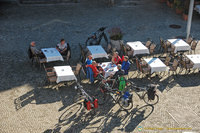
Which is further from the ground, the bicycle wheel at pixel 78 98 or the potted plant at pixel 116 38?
the potted plant at pixel 116 38

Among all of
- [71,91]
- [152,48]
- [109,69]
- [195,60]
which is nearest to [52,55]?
[71,91]

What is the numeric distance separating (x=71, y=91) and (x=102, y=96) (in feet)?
4.30

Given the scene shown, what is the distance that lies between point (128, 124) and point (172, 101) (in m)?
2.36

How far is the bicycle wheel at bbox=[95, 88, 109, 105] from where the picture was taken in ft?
36.8

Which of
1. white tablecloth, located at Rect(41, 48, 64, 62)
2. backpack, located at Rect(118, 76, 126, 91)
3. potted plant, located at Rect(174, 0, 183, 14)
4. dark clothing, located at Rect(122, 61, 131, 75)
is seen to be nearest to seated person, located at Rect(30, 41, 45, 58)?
white tablecloth, located at Rect(41, 48, 64, 62)

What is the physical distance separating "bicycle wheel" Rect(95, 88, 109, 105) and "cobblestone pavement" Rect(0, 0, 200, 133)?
0.26 m

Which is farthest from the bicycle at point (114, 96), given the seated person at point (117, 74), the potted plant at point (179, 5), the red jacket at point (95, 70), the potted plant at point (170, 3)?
the potted plant at point (170, 3)

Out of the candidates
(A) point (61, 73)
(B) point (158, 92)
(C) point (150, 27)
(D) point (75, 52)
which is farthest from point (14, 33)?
(B) point (158, 92)

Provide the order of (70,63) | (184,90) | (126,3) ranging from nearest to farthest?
1. (184,90)
2. (70,63)
3. (126,3)

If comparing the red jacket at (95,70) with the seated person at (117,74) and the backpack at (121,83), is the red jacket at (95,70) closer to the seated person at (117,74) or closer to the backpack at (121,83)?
the seated person at (117,74)

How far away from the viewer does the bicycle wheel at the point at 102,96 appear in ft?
36.8

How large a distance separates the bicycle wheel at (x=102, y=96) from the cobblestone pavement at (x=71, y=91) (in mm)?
260

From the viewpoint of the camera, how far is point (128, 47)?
15.2 m

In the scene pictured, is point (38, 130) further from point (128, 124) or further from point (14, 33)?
point (14, 33)
